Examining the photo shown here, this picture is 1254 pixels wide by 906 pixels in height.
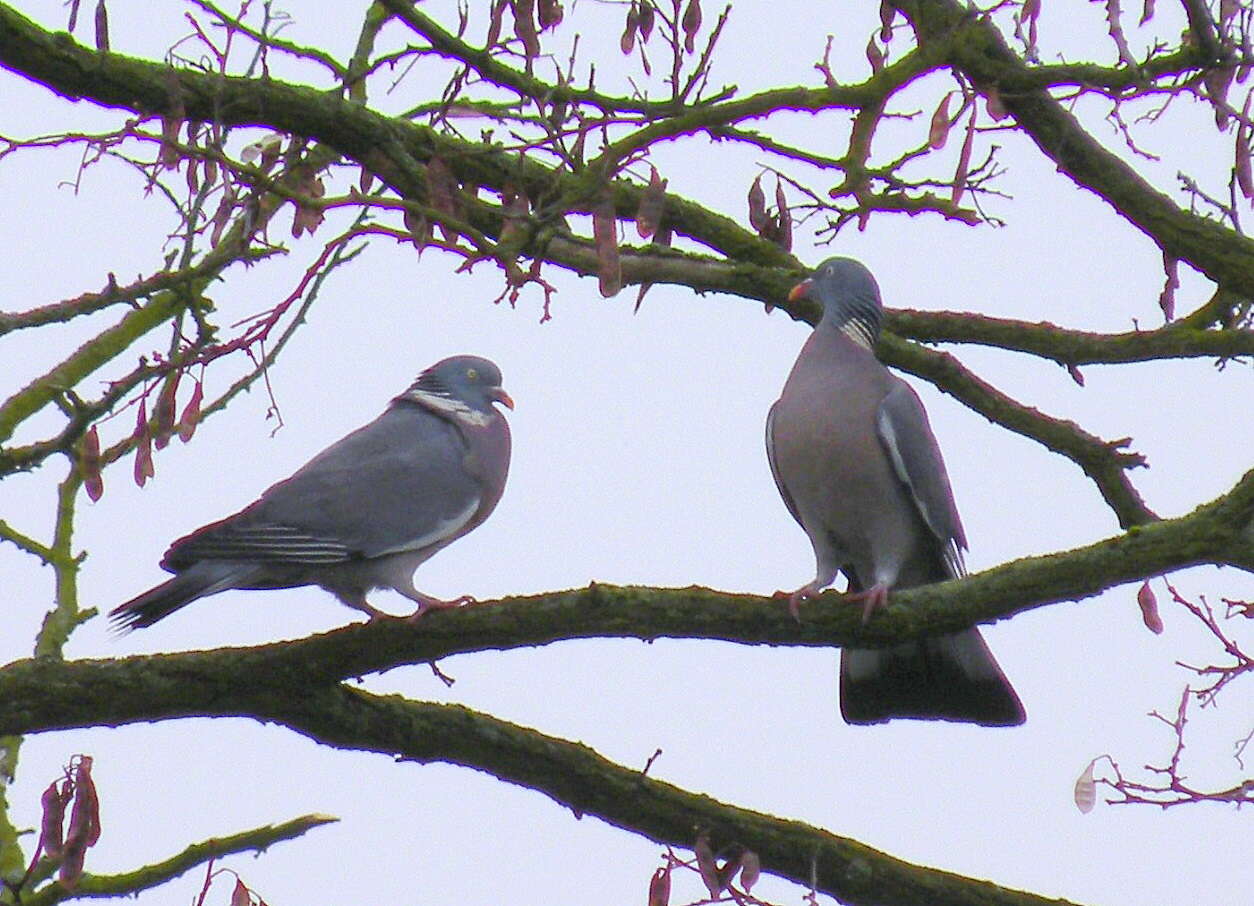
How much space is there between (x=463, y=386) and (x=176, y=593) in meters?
1.66

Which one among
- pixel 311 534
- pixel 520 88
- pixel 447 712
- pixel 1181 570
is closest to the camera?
pixel 1181 570

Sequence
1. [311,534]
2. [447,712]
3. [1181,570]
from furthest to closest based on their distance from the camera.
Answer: [311,534] < [447,712] < [1181,570]

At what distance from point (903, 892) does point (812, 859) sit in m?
0.22

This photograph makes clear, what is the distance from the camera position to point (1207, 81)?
15.0 feet

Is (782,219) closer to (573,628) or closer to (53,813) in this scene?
(573,628)

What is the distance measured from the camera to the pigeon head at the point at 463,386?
19.6 ft

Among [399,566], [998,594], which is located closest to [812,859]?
[998,594]

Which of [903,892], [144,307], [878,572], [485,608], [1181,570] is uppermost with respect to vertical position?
[144,307]

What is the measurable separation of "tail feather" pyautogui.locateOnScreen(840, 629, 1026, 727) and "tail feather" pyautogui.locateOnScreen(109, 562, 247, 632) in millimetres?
1621

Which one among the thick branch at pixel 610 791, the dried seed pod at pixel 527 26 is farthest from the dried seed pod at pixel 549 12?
the thick branch at pixel 610 791

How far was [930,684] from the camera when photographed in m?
5.02

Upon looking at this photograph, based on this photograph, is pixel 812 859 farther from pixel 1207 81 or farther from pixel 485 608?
pixel 1207 81

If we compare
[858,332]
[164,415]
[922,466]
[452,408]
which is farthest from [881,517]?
[164,415]

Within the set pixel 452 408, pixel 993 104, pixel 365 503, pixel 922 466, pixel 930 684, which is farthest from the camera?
pixel 452 408
